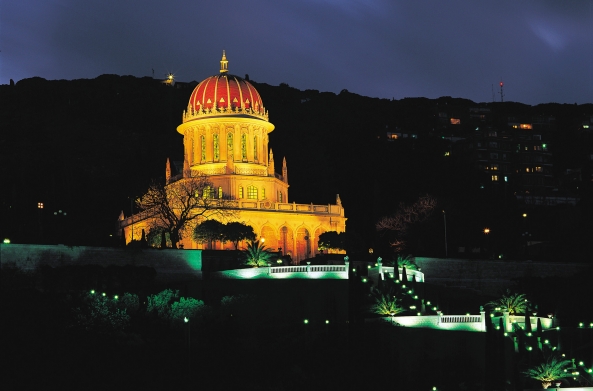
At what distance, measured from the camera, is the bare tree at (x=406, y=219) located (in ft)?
334

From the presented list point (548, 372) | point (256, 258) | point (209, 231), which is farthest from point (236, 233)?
point (548, 372)

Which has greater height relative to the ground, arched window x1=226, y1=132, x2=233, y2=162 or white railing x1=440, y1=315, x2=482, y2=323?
arched window x1=226, y1=132, x2=233, y2=162

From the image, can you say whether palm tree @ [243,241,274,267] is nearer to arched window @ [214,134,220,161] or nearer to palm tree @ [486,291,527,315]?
palm tree @ [486,291,527,315]

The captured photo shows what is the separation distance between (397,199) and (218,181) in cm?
1951

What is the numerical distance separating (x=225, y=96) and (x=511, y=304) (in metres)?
35.2

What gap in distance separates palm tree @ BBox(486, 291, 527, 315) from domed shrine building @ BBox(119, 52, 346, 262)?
21403 mm

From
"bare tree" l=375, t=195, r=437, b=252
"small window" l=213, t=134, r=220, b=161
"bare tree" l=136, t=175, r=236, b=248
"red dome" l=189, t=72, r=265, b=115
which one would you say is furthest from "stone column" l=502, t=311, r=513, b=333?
"red dome" l=189, t=72, r=265, b=115

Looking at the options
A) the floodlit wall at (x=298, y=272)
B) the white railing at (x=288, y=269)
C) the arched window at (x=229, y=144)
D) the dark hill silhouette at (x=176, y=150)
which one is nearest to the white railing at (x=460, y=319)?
the floodlit wall at (x=298, y=272)

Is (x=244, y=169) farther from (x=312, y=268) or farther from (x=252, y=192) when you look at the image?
(x=312, y=268)

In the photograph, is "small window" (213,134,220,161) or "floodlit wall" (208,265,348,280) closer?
"floodlit wall" (208,265,348,280)

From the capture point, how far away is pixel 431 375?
69.8 metres

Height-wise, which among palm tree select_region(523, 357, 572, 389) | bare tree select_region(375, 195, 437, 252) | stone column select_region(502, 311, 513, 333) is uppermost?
bare tree select_region(375, 195, 437, 252)

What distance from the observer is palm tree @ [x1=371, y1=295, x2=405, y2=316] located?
73812 mm

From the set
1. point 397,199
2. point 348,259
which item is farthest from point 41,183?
point 348,259
